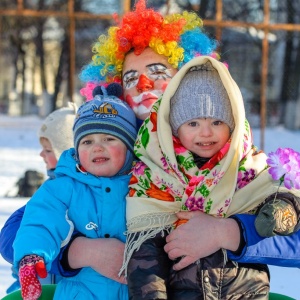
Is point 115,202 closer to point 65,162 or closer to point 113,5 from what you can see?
point 65,162

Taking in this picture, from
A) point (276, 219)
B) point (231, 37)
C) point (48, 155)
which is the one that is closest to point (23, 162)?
point (48, 155)

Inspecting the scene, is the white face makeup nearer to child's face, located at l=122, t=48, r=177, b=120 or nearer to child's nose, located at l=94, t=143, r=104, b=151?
child's face, located at l=122, t=48, r=177, b=120

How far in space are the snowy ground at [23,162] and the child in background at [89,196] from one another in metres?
1.86

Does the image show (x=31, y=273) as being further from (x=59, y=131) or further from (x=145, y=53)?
(x=59, y=131)

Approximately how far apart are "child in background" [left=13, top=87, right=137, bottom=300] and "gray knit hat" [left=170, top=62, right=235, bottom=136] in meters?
0.23

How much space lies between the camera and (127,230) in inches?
82.0

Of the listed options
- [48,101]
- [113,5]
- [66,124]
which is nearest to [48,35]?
[48,101]

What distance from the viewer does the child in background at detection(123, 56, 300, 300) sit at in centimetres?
194

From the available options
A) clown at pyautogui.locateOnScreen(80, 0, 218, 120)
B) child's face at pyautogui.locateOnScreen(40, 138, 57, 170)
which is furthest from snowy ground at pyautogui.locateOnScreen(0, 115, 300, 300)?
clown at pyautogui.locateOnScreen(80, 0, 218, 120)

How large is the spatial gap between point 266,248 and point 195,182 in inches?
11.5

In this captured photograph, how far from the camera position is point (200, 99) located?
201 centimetres

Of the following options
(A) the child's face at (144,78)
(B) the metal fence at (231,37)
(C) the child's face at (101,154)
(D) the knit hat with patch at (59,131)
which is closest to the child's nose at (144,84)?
(A) the child's face at (144,78)

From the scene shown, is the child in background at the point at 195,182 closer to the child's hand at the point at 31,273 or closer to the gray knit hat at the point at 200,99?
the gray knit hat at the point at 200,99

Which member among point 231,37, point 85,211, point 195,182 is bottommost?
point 85,211
